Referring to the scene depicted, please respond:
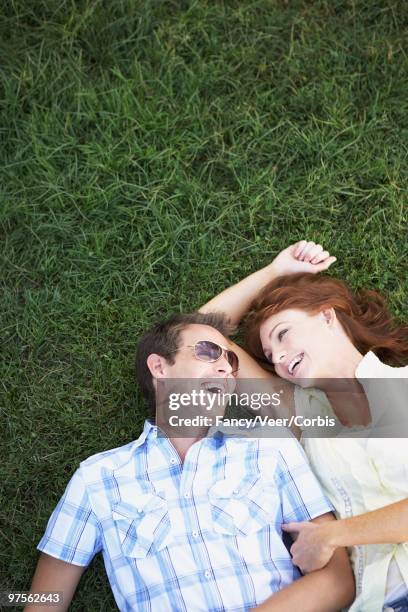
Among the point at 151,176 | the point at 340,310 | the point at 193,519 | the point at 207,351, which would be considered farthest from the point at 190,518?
the point at 151,176

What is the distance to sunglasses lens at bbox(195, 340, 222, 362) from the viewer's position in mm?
3766

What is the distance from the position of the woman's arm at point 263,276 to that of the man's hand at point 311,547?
128 centimetres

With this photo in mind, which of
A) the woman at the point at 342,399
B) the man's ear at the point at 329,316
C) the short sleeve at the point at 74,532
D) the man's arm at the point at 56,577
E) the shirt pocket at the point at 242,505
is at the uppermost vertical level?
the man's ear at the point at 329,316

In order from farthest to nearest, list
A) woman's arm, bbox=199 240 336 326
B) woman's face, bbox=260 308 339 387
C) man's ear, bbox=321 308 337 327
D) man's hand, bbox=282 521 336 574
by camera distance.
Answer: woman's arm, bbox=199 240 336 326, man's ear, bbox=321 308 337 327, woman's face, bbox=260 308 339 387, man's hand, bbox=282 521 336 574

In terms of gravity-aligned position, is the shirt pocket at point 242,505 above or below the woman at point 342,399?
below

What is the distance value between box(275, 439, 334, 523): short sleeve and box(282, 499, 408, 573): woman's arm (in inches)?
3.7

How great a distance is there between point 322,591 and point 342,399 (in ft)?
3.22

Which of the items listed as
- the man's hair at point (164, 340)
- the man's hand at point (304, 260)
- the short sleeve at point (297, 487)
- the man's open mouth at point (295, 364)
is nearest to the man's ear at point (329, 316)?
the man's open mouth at point (295, 364)

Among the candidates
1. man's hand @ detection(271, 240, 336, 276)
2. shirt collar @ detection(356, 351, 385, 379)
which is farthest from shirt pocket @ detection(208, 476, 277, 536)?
man's hand @ detection(271, 240, 336, 276)

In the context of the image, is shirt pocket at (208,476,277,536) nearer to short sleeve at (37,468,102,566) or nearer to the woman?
the woman

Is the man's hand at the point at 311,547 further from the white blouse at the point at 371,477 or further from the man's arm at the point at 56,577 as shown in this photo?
the man's arm at the point at 56,577

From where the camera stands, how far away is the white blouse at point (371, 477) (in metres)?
3.47

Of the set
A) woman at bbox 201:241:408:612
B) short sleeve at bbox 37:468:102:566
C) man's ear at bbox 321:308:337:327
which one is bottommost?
short sleeve at bbox 37:468:102:566

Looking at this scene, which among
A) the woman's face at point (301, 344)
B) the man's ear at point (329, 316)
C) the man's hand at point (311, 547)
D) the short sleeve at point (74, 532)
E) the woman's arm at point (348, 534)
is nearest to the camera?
the woman's arm at point (348, 534)
